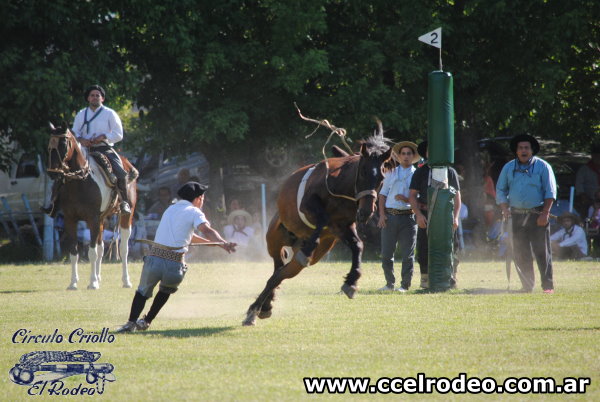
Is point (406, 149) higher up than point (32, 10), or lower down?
lower down

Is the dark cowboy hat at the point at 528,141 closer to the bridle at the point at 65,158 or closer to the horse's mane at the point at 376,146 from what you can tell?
the horse's mane at the point at 376,146

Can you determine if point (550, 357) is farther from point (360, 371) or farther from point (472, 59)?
point (472, 59)

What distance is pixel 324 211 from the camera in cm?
1120

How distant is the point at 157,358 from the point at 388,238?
743cm

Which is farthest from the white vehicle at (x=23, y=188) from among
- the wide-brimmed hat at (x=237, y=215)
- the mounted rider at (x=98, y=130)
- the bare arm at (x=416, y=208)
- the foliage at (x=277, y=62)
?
the bare arm at (x=416, y=208)

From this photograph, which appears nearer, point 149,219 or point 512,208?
point 512,208

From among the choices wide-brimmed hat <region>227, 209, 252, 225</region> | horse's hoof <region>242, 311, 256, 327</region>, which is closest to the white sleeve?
horse's hoof <region>242, 311, 256, 327</region>

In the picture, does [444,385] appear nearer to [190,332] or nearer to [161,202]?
[190,332]

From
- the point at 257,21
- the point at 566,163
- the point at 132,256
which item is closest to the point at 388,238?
the point at 132,256

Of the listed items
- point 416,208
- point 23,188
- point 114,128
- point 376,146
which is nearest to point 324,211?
point 376,146

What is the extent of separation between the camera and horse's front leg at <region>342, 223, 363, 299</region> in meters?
10.6

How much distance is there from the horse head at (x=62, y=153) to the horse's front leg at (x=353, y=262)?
20.7ft

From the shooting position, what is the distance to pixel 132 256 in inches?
965

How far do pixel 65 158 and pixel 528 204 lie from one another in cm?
728
